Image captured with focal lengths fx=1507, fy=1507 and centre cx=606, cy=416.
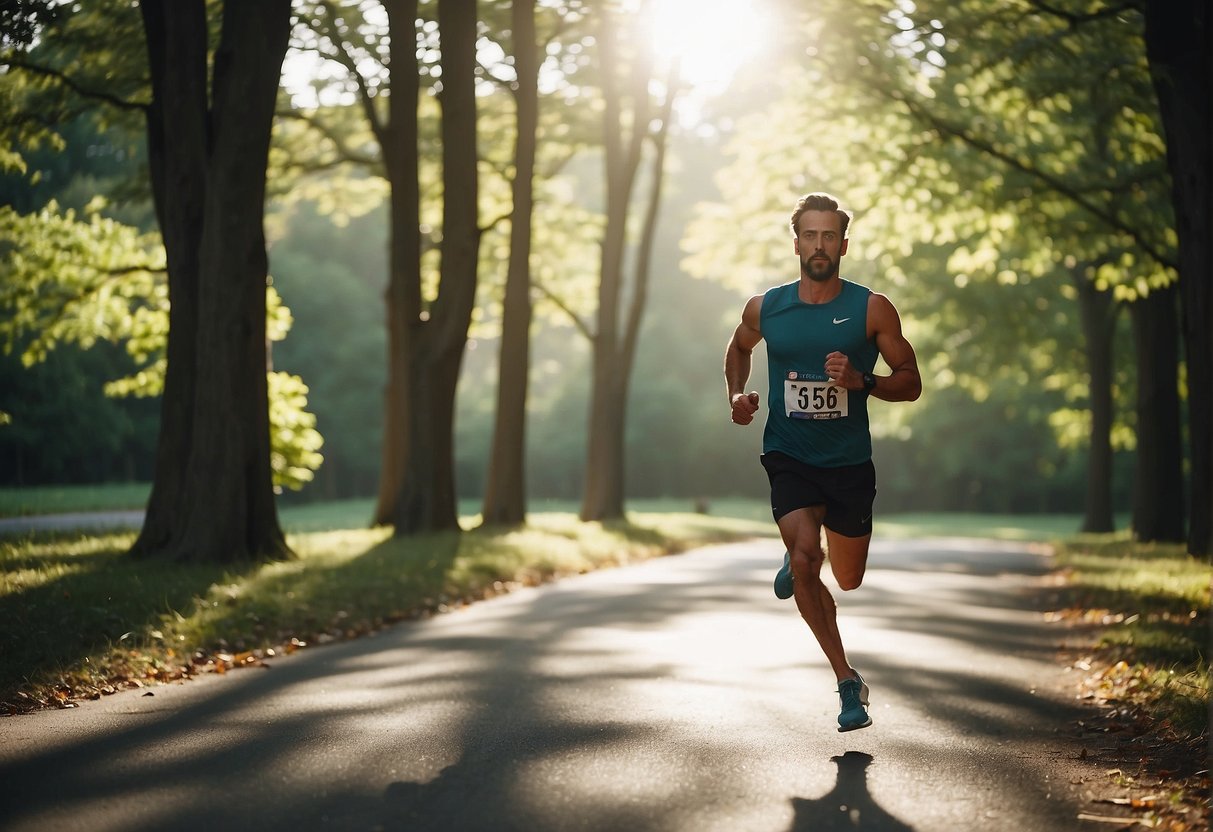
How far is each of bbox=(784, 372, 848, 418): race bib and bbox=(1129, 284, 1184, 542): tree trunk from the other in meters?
19.9

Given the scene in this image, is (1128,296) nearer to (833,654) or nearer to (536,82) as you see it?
(536,82)

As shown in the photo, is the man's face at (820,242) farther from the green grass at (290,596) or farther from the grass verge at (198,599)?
the grass verge at (198,599)

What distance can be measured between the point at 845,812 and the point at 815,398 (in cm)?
216

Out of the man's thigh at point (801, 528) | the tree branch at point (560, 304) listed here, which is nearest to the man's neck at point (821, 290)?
the man's thigh at point (801, 528)

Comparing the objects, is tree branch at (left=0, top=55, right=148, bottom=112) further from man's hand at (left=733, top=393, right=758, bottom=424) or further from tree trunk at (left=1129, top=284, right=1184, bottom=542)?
tree trunk at (left=1129, top=284, right=1184, bottom=542)

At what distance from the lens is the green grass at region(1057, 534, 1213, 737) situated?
8.12 metres

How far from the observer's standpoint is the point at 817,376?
23.2 ft

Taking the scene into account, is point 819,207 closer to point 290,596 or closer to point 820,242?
point 820,242

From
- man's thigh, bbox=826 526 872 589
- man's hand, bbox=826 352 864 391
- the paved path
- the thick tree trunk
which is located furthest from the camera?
the paved path

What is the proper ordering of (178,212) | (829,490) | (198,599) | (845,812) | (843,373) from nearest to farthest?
(845,812), (843,373), (829,490), (198,599), (178,212)

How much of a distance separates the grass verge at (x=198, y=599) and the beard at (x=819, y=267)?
4571 millimetres

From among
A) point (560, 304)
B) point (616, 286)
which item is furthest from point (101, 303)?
point (560, 304)

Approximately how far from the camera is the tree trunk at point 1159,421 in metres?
25.3

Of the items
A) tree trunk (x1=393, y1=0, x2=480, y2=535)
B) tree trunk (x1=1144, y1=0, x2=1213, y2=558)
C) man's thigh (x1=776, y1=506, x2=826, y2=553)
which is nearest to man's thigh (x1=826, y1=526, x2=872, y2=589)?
man's thigh (x1=776, y1=506, x2=826, y2=553)
